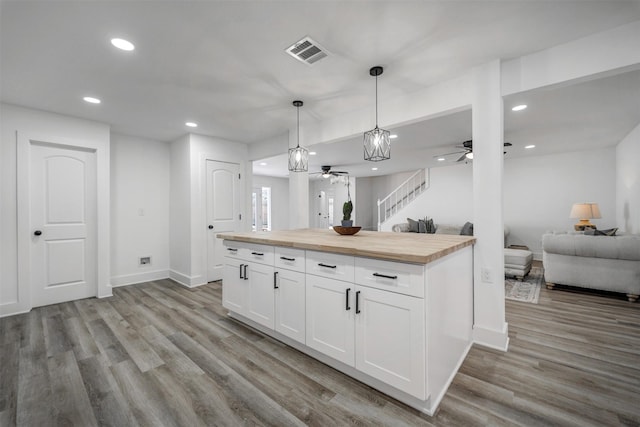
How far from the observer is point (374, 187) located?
37.7 ft

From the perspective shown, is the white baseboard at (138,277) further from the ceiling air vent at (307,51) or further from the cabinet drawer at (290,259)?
the ceiling air vent at (307,51)

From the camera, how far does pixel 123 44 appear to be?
2096 mm

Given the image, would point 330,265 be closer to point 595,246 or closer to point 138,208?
point 595,246

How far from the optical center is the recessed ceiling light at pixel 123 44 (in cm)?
206

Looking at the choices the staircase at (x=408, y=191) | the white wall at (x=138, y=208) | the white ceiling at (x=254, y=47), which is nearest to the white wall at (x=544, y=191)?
the staircase at (x=408, y=191)

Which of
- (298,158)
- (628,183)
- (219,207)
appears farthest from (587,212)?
(219,207)

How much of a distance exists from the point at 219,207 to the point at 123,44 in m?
3.01

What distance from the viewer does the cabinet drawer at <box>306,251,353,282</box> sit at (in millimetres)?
1885

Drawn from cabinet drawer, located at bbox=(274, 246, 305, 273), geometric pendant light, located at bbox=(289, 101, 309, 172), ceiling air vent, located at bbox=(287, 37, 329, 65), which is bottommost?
cabinet drawer, located at bbox=(274, 246, 305, 273)

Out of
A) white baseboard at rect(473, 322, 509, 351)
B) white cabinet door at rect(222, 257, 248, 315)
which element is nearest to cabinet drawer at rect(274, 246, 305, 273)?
white cabinet door at rect(222, 257, 248, 315)

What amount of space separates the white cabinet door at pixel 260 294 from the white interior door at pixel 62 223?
2856mm

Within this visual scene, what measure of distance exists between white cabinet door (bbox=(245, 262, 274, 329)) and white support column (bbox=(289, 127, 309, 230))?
1485 mm

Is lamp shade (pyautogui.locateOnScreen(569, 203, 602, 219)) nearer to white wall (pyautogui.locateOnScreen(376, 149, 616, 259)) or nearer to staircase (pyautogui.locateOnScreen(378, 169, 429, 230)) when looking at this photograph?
white wall (pyautogui.locateOnScreen(376, 149, 616, 259))

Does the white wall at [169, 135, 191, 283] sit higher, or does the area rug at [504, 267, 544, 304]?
the white wall at [169, 135, 191, 283]
